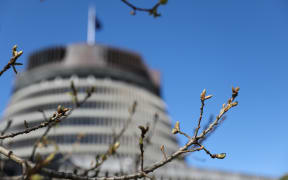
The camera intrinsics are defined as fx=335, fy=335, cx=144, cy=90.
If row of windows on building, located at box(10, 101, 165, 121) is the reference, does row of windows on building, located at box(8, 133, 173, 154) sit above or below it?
below

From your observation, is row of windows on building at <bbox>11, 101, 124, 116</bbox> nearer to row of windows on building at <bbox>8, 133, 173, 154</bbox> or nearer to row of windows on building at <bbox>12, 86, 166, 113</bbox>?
row of windows on building at <bbox>12, 86, 166, 113</bbox>

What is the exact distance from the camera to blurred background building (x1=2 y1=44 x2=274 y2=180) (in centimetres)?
6819

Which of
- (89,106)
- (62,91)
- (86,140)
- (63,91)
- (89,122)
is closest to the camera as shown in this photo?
(86,140)

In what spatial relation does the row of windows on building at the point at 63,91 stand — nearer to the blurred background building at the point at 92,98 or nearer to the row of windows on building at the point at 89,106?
the blurred background building at the point at 92,98

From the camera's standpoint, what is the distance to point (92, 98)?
241ft

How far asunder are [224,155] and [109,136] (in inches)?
2634

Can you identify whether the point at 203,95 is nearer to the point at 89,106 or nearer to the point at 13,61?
the point at 13,61

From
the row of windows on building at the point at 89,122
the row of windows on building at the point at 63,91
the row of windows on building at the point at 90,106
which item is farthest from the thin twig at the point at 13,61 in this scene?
the row of windows on building at the point at 63,91

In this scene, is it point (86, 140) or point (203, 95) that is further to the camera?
point (86, 140)

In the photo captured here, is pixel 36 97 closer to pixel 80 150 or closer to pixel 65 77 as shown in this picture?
pixel 65 77

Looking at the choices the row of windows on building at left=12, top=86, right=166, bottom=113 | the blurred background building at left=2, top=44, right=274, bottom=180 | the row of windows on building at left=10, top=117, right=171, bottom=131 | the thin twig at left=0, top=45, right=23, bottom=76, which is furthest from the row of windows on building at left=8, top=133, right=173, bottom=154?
the thin twig at left=0, top=45, right=23, bottom=76

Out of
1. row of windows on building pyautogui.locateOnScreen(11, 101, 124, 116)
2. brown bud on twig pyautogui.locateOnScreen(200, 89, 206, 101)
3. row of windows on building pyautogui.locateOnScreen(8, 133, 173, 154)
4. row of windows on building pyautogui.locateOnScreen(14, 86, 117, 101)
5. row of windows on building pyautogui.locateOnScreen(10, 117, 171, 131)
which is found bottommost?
brown bud on twig pyautogui.locateOnScreen(200, 89, 206, 101)

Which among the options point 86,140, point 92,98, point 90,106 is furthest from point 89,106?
point 86,140

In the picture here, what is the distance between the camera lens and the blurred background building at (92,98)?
224 ft
